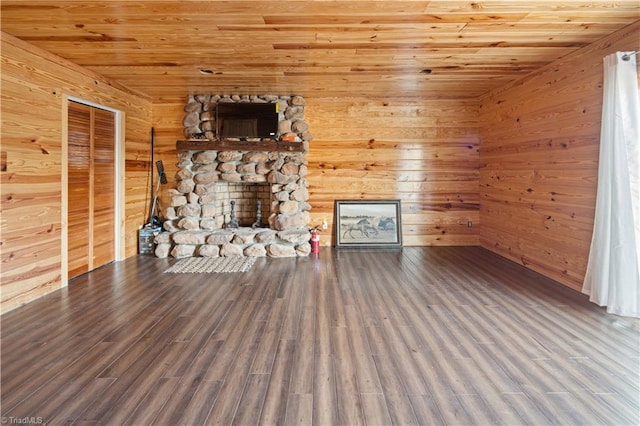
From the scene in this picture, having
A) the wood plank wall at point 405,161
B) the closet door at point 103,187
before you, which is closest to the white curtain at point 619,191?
the wood plank wall at point 405,161

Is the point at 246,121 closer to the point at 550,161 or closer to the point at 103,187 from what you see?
the point at 103,187

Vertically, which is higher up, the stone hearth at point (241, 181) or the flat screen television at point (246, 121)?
the flat screen television at point (246, 121)

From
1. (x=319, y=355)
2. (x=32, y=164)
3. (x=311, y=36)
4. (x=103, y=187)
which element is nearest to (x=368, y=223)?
(x=311, y=36)

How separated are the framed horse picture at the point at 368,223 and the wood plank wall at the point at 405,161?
0.44ft

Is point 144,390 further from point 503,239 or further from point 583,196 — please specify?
point 503,239

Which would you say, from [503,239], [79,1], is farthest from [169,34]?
[503,239]

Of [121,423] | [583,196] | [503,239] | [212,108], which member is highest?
[212,108]

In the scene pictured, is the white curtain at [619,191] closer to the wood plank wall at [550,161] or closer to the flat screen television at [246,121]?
the wood plank wall at [550,161]

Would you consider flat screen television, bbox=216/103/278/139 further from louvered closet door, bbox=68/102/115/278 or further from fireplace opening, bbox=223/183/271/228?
louvered closet door, bbox=68/102/115/278

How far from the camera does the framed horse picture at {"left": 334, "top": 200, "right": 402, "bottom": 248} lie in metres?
5.60

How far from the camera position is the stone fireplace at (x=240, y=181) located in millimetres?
5035

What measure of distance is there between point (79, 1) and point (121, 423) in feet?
8.52

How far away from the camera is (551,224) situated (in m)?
3.85

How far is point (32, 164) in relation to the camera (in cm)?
321
